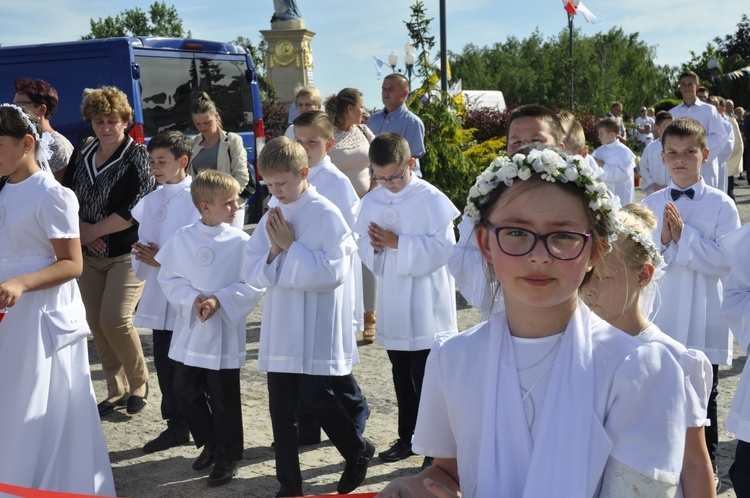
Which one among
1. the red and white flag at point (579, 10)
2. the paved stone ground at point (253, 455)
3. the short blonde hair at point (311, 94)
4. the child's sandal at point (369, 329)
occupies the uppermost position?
the red and white flag at point (579, 10)

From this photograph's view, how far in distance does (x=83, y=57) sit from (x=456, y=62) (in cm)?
8145

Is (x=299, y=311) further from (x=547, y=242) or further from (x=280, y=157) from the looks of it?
(x=547, y=242)

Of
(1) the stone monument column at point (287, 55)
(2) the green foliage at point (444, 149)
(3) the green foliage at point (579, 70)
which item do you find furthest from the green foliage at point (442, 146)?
(3) the green foliage at point (579, 70)

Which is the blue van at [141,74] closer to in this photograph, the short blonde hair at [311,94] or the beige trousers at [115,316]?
the short blonde hair at [311,94]

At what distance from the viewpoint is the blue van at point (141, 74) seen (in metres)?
10.5

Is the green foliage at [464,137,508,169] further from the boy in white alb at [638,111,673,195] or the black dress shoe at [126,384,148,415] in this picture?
the black dress shoe at [126,384,148,415]

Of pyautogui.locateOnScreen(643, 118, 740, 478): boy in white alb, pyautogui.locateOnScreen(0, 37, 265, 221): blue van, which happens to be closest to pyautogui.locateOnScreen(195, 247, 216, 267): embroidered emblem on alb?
pyautogui.locateOnScreen(643, 118, 740, 478): boy in white alb

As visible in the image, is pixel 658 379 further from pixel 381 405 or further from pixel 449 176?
pixel 449 176

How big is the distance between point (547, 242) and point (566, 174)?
0.18 meters

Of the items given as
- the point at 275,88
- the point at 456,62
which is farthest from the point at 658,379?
the point at 456,62

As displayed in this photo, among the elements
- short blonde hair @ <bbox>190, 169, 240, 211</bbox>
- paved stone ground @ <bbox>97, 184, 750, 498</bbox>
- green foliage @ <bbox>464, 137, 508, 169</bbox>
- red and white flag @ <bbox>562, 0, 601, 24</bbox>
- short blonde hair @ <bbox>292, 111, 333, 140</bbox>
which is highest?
red and white flag @ <bbox>562, 0, 601, 24</bbox>

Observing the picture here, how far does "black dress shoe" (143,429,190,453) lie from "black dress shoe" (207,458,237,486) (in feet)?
2.14

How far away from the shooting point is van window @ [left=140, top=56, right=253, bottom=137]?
10977mm

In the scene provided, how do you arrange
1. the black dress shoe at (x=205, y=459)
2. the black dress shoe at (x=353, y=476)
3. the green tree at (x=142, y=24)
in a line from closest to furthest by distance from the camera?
the black dress shoe at (x=353, y=476) → the black dress shoe at (x=205, y=459) → the green tree at (x=142, y=24)
